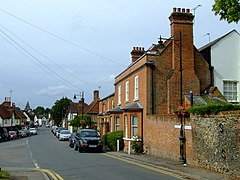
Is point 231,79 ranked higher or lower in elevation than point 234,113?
higher

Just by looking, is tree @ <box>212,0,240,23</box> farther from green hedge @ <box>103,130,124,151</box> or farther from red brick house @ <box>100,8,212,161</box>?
green hedge @ <box>103,130,124,151</box>

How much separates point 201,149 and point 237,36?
1587 centimetres

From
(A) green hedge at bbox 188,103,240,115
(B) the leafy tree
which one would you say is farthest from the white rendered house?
(B) the leafy tree

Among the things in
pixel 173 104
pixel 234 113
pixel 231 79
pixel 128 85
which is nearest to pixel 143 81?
pixel 173 104

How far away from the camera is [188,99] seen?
78.7 ft

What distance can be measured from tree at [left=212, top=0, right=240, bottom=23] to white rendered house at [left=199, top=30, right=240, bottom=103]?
18.1m

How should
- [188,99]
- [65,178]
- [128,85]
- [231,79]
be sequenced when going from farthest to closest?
[128,85] < [231,79] < [188,99] < [65,178]

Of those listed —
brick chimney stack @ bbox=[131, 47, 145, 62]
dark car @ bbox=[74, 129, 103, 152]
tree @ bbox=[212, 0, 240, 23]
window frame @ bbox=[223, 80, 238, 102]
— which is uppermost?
brick chimney stack @ bbox=[131, 47, 145, 62]

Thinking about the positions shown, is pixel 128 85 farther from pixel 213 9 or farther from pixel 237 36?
pixel 213 9

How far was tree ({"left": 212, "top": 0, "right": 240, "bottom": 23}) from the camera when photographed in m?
10.0

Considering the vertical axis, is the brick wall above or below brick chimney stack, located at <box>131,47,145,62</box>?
below

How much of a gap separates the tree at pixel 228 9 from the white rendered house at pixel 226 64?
59.3ft

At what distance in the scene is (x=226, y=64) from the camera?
28266 millimetres

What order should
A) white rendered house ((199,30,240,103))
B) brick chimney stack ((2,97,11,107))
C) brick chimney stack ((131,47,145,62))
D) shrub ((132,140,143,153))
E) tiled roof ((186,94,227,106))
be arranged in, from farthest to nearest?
1. brick chimney stack ((2,97,11,107))
2. brick chimney stack ((131,47,145,62))
3. white rendered house ((199,30,240,103))
4. shrub ((132,140,143,153))
5. tiled roof ((186,94,227,106))
